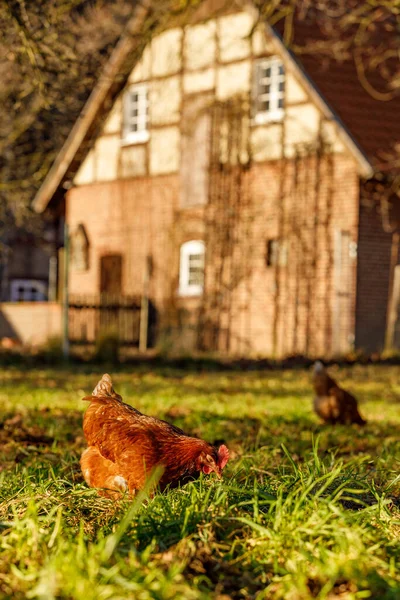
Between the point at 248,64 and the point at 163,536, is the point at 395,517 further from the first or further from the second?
the point at 248,64

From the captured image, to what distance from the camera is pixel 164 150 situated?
70.1 feet

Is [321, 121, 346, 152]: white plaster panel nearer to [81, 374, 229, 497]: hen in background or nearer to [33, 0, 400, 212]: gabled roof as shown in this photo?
[33, 0, 400, 212]: gabled roof

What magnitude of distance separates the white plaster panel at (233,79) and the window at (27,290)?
16048 millimetres

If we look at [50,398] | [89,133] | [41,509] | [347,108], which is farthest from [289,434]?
[89,133]

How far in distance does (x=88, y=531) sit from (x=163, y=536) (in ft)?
1.16

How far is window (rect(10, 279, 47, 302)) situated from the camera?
110 ft

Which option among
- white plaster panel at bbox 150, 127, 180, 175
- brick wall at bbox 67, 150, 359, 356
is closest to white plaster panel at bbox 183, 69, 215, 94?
white plaster panel at bbox 150, 127, 180, 175

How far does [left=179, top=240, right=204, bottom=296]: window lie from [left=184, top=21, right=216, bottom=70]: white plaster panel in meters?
4.17

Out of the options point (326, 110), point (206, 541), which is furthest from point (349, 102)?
point (206, 541)

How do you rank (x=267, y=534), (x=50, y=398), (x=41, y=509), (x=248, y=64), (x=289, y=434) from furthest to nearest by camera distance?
1. (x=248, y=64)
2. (x=50, y=398)
3. (x=289, y=434)
4. (x=41, y=509)
5. (x=267, y=534)

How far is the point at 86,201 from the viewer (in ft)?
76.7

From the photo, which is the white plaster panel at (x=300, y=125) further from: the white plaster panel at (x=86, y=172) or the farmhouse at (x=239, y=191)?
the white plaster panel at (x=86, y=172)

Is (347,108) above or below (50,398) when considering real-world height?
above

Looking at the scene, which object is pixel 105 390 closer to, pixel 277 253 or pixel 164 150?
pixel 277 253
